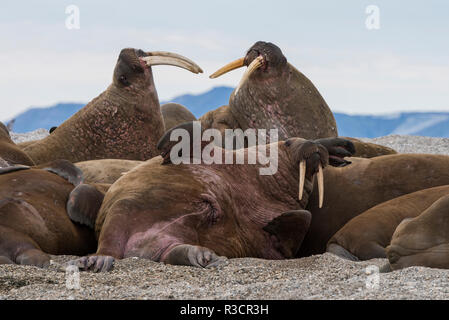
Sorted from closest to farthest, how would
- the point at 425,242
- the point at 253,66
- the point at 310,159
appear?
the point at 425,242
the point at 310,159
the point at 253,66

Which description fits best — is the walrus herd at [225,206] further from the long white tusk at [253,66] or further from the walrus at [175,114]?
the walrus at [175,114]

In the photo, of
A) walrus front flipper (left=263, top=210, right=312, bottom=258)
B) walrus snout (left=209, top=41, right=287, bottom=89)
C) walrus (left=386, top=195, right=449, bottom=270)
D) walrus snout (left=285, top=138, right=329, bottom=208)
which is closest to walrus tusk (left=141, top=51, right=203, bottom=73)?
walrus snout (left=209, top=41, right=287, bottom=89)

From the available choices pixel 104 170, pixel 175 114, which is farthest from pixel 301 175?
pixel 175 114

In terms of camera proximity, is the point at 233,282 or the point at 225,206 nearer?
the point at 233,282

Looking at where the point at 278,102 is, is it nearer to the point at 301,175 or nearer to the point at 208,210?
the point at 301,175

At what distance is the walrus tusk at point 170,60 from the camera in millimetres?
8742

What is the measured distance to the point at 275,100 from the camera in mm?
9367

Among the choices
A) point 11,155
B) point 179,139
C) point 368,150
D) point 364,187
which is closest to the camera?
point 179,139

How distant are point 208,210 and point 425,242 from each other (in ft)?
4.98

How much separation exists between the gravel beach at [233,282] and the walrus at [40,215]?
0.97 ft

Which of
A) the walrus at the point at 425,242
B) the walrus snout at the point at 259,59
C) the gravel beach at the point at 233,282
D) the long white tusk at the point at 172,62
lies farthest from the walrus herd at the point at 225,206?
the walrus snout at the point at 259,59

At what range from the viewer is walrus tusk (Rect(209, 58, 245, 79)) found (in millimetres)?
9258

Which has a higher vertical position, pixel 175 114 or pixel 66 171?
pixel 66 171

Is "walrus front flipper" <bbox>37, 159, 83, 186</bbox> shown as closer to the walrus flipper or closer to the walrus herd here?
the walrus herd
